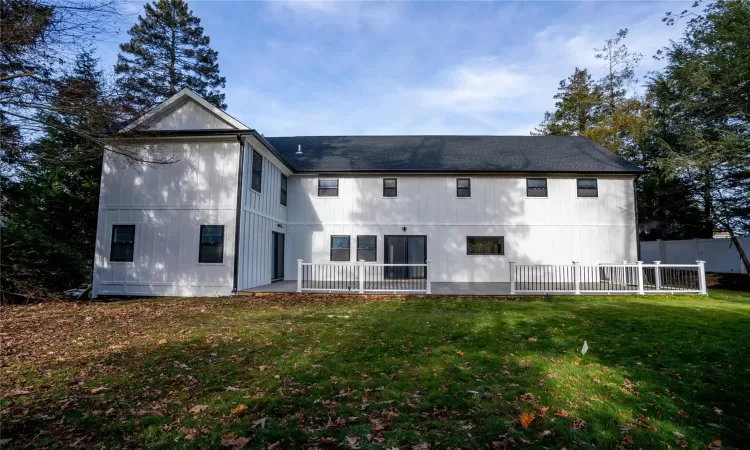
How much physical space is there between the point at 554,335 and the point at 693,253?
1832 cm

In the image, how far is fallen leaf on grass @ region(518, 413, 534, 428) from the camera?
10.9ft

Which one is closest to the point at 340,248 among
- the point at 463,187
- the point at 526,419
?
the point at 463,187

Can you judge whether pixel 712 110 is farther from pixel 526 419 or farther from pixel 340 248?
pixel 526 419

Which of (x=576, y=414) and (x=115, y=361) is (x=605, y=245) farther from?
(x=115, y=361)

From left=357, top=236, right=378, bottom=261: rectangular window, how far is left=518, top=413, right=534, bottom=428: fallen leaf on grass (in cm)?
1265

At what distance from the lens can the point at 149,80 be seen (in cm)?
2584

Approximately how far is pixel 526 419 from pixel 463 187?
1353cm

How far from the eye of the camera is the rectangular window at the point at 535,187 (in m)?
16.1

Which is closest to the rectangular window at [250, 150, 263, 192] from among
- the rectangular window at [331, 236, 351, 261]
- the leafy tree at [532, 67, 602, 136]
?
the rectangular window at [331, 236, 351, 261]

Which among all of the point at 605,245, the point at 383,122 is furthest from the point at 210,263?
the point at 383,122

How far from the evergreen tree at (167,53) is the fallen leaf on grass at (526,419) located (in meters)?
28.6

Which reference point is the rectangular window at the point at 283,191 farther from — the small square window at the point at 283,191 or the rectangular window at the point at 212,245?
the rectangular window at the point at 212,245

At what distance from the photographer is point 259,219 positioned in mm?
13383

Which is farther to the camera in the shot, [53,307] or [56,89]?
[53,307]
